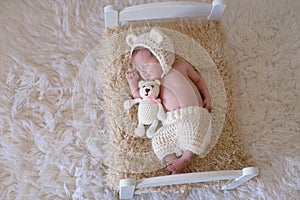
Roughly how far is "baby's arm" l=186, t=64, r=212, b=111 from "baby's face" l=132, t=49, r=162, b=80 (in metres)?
0.08

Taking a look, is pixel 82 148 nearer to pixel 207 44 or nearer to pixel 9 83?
pixel 9 83

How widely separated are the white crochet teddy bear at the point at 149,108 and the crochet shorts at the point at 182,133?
0.7 inches

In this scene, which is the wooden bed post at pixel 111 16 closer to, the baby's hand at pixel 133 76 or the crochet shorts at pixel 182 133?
the baby's hand at pixel 133 76

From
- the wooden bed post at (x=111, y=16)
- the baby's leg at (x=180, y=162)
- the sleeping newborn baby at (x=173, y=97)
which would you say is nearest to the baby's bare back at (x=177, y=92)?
the sleeping newborn baby at (x=173, y=97)

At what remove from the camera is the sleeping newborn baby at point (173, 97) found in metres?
1.08

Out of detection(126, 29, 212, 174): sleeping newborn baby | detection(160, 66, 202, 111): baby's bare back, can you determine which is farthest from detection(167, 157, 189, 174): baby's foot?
detection(160, 66, 202, 111): baby's bare back

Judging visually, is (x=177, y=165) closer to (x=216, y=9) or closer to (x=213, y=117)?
(x=213, y=117)

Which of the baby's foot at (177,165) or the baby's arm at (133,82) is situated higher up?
the baby's arm at (133,82)

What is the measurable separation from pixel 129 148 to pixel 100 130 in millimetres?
150

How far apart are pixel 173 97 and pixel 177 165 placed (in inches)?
6.2

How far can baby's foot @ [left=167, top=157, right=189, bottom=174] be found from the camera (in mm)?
1089

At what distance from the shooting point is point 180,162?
109 cm

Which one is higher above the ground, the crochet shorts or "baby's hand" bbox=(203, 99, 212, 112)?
"baby's hand" bbox=(203, 99, 212, 112)

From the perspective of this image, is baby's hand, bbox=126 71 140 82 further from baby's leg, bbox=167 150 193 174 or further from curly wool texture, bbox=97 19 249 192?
baby's leg, bbox=167 150 193 174
